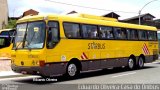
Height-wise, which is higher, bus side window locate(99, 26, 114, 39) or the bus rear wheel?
bus side window locate(99, 26, 114, 39)

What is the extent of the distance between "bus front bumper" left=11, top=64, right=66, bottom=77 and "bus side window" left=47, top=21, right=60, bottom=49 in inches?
37.2

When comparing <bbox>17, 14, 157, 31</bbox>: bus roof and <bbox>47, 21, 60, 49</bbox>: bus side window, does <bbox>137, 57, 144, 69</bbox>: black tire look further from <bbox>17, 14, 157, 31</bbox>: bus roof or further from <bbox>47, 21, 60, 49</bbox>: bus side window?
<bbox>47, 21, 60, 49</bbox>: bus side window

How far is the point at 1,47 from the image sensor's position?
32.9m

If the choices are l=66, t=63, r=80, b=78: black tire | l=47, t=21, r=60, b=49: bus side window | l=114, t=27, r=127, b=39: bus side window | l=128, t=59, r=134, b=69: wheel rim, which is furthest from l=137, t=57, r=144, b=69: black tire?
l=47, t=21, r=60, b=49: bus side window

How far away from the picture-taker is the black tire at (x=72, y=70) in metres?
17.0

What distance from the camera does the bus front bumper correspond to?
1555 centimetres

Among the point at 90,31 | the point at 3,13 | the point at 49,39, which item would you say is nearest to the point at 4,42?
the point at 90,31

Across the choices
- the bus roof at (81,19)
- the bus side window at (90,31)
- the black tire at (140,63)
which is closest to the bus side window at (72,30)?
the bus roof at (81,19)

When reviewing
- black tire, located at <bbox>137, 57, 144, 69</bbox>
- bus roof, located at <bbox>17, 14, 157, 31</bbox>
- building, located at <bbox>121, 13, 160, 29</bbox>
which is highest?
building, located at <bbox>121, 13, 160, 29</bbox>

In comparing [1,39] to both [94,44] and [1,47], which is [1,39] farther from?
[94,44]

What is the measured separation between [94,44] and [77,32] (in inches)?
64.2

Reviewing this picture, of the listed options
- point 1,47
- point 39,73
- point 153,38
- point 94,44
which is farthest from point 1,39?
point 39,73

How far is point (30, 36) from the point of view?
16.2 meters

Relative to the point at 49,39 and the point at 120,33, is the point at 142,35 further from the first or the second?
the point at 49,39
